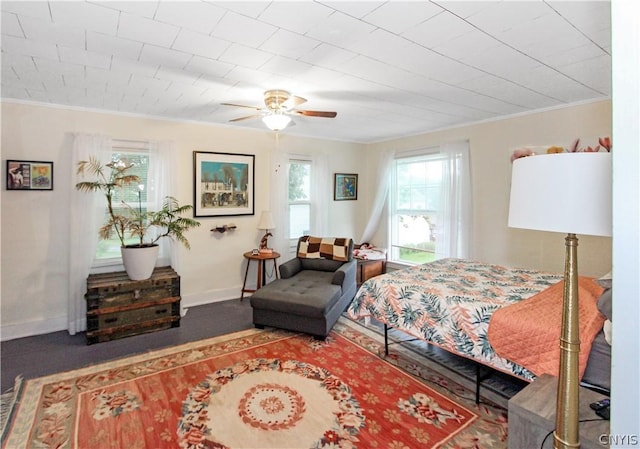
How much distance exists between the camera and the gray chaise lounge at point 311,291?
3172 mm

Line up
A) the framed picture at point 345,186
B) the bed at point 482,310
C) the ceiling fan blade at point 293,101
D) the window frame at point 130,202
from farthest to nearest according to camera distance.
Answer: the framed picture at point 345,186, the window frame at point 130,202, the ceiling fan blade at point 293,101, the bed at point 482,310

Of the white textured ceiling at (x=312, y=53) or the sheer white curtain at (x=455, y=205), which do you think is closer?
the white textured ceiling at (x=312, y=53)

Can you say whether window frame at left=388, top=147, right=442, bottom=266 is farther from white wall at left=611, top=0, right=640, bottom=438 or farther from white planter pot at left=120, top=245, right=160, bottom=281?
white wall at left=611, top=0, right=640, bottom=438

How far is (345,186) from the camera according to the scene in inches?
219

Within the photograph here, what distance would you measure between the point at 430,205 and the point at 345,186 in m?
1.45

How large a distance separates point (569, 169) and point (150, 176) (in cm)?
399

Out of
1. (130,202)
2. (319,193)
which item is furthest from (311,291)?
(130,202)

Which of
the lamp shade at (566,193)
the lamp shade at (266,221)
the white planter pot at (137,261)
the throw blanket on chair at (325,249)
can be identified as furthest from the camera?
the lamp shade at (266,221)

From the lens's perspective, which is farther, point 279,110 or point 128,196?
point 128,196

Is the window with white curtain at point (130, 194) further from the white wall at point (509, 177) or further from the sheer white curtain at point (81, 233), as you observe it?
the white wall at point (509, 177)

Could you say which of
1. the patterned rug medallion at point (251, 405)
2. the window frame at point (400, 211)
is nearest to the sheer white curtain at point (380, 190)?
the window frame at point (400, 211)

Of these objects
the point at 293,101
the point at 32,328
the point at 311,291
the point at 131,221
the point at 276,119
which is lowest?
the point at 32,328

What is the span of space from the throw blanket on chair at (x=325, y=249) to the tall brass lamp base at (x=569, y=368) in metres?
3.02

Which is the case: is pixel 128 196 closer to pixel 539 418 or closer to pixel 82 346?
pixel 82 346
